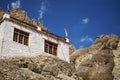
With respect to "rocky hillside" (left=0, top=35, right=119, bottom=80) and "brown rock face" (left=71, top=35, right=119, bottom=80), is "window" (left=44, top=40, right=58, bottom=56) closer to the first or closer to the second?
"rocky hillside" (left=0, top=35, right=119, bottom=80)

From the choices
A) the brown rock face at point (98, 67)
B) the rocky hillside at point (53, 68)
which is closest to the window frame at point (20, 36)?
the rocky hillside at point (53, 68)

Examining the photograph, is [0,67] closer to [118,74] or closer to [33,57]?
[33,57]

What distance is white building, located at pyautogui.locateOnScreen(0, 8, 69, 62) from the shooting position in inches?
1363

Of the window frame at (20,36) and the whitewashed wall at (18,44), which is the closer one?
the whitewashed wall at (18,44)

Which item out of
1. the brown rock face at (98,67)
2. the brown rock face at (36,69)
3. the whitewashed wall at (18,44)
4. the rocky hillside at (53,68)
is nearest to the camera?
the brown rock face at (36,69)

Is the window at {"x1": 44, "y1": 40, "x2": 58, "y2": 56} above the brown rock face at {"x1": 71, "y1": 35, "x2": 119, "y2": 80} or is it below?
above

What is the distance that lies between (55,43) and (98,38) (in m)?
34.3

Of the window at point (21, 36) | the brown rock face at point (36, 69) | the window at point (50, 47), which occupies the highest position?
the window at point (21, 36)

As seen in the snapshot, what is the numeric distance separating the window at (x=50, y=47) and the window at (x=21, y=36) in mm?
4195

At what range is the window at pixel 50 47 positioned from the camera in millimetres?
40328

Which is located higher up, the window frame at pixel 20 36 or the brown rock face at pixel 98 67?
the window frame at pixel 20 36

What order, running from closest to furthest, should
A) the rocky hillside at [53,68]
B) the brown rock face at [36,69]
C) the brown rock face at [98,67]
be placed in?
the brown rock face at [36,69], the rocky hillside at [53,68], the brown rock face at [98,67]

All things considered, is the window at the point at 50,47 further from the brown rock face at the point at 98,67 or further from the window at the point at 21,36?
the brown rock face at the point at 98,67

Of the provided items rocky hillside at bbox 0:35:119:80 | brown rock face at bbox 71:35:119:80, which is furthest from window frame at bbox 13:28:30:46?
brown rock face at bbox 71:35:119:80
